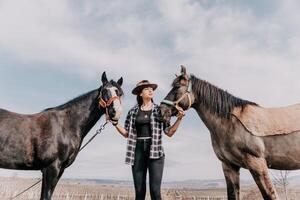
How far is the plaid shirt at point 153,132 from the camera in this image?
5082 mm

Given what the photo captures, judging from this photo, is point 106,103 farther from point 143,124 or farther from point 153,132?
point 153,132

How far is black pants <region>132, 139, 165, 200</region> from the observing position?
4.99 m

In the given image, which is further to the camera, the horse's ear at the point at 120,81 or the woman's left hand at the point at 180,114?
the horse's ear at the point at 120,81

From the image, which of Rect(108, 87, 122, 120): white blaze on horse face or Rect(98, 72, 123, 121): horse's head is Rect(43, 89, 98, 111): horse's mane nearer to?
Rect(98, 72, 123, 121): horse's head

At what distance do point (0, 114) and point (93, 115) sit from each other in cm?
184

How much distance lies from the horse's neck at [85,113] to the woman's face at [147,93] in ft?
4.14

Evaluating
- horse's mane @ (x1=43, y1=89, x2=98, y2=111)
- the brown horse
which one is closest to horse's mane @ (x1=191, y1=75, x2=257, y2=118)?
the brown horse

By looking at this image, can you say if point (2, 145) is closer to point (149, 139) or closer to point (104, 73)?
point (104, 73)

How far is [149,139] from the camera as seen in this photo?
17.1 ft

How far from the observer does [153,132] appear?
5215 millimetres

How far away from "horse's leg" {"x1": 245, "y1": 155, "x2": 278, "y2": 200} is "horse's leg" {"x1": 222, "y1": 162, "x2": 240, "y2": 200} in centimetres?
52

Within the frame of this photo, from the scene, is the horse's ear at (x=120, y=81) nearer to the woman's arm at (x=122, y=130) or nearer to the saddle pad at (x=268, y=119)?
the woman's arm at (x=122, y=130)

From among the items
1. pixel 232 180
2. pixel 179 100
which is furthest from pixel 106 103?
pixel 232 180

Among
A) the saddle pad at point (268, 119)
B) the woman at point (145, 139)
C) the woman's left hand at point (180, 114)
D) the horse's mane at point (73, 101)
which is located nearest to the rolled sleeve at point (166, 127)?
the woman at point (145, 139)
